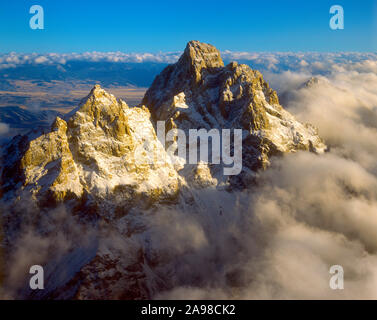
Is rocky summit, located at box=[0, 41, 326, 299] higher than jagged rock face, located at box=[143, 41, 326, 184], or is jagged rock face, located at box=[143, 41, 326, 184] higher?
jagged rock face, located at box=[143, 41, 326, 184]

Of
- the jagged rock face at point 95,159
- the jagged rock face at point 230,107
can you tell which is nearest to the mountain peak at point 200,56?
the jagged rock face at point 230,107

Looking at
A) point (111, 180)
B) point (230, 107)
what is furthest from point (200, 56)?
point (111, 180)

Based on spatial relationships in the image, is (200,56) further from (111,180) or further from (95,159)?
(111,180)

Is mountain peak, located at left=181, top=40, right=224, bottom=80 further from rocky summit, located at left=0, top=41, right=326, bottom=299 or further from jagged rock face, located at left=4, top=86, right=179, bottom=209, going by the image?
jagged rock face, located at left=4, top=86, right=179, bottom=209

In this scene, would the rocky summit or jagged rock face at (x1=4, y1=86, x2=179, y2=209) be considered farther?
jagged rock face at (x1=4, y1=86, x2=179, y2=209)

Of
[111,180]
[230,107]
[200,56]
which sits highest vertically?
[200,56]

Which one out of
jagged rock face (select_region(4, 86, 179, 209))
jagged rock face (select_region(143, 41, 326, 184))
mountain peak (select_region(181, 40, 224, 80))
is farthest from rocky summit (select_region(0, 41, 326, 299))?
mountain peak (select_region(181, 40, 224, 80))
